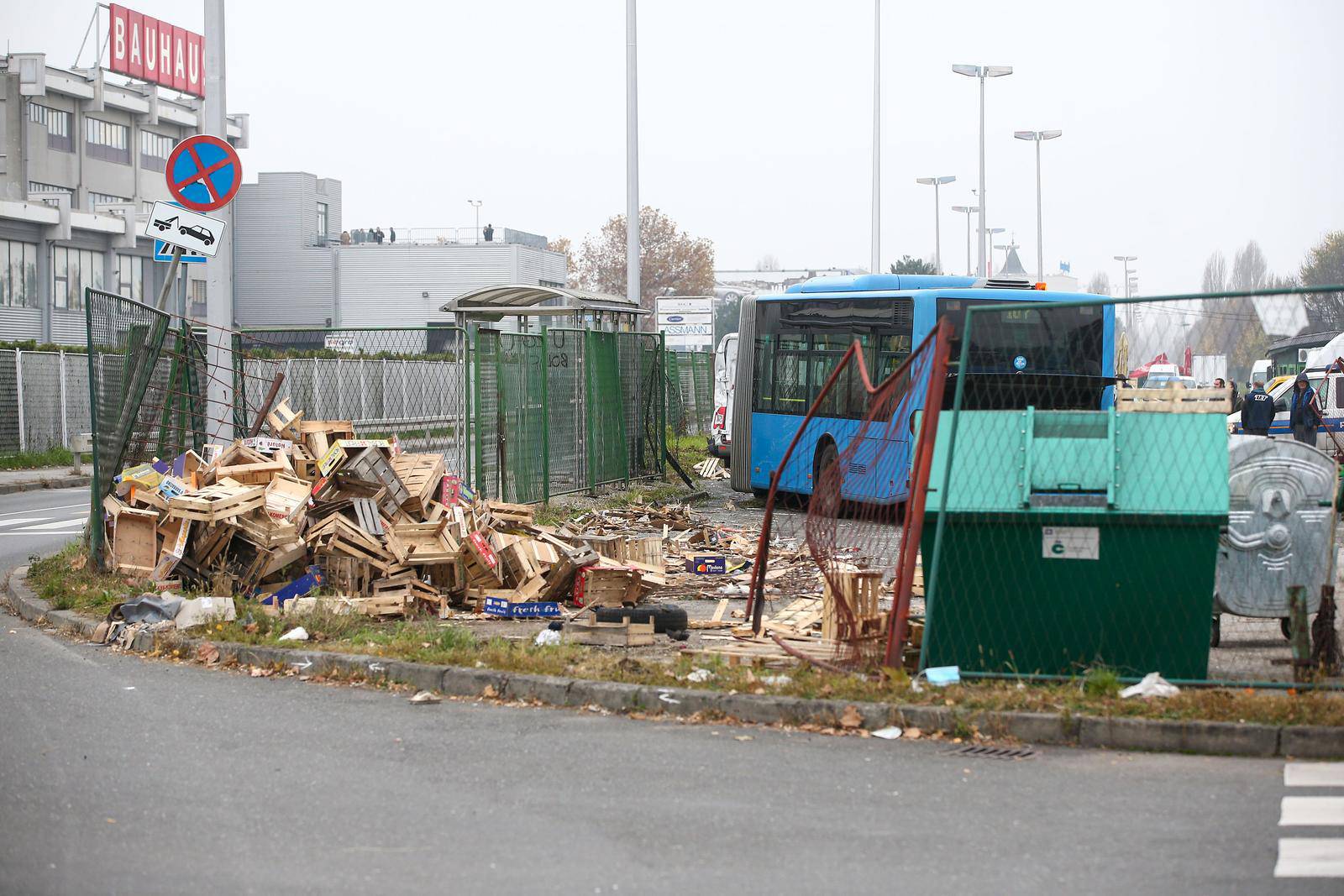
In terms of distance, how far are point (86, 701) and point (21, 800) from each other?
2.06 meters

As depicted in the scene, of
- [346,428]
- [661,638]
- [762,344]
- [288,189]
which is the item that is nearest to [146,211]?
[288,189]

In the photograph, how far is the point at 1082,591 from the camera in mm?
7078

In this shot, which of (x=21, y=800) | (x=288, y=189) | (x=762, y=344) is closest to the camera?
(x=21, y=800)

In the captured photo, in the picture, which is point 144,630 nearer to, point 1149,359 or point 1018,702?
point 1018,702

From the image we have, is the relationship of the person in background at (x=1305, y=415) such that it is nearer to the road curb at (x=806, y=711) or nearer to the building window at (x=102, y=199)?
the road curb at (x=806, y=711)

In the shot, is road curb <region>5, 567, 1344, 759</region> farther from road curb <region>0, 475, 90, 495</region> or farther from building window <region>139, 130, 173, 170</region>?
building window <region>139, 130, 173, 170</region>

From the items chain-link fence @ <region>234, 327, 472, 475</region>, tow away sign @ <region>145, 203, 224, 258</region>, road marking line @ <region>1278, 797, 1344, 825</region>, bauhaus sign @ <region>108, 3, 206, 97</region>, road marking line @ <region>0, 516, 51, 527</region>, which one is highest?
bauhaus sign @ <region>108, 3, 206, 97</region>

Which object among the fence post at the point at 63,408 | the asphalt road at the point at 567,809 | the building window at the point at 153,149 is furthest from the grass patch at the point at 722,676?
the building window at the point at 153,149

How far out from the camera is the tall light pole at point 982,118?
44250mm

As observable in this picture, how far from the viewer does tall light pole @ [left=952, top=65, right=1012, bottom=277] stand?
44250 millimetres

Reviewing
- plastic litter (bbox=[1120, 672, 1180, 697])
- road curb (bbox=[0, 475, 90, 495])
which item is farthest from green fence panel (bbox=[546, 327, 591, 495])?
road curb (bbox=[0, 475, 90, 495])

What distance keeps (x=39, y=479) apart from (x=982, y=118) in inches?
1338

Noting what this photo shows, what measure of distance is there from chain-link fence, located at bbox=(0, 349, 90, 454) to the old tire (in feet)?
67.5

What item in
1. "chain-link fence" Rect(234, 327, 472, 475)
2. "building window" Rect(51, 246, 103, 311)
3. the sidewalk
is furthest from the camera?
"building window" Rect(51, 246, 103, 311)
